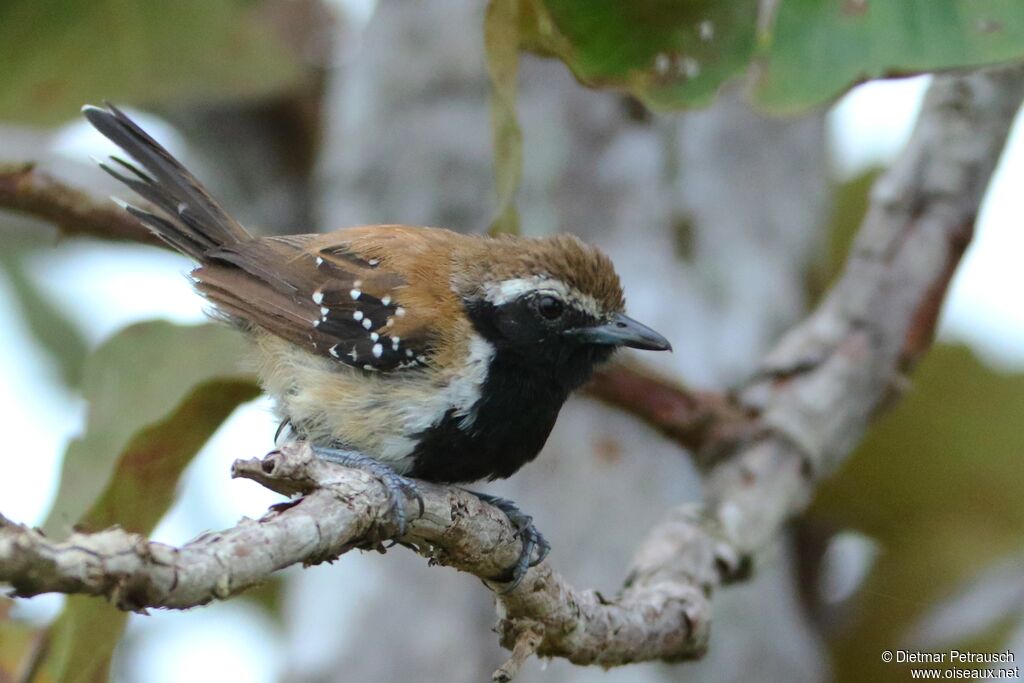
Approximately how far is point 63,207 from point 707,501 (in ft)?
9.09

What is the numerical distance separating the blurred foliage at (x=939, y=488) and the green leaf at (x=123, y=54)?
3899 millimetres

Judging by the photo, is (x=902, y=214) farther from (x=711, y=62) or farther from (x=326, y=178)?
(x=326, y=178)

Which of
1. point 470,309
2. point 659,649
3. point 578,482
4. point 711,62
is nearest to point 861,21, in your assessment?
point 711,62

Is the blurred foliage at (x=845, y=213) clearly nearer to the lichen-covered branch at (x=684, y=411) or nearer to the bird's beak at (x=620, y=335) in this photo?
the lichen-covered branch at (x=684, y=411)

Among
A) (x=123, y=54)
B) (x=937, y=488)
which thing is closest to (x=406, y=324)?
(x=123, y=54)

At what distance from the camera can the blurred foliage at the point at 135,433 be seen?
148 inches

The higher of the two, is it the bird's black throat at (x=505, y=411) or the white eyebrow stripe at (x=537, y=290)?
the white eyebrow stripe at (x=537, y=290)

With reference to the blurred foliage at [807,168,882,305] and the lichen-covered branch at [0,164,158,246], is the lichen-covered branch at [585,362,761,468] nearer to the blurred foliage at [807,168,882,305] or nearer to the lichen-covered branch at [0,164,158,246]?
the lichen-covered branch at [0,164,158,246]

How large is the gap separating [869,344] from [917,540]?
143cm

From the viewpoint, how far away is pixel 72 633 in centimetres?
369

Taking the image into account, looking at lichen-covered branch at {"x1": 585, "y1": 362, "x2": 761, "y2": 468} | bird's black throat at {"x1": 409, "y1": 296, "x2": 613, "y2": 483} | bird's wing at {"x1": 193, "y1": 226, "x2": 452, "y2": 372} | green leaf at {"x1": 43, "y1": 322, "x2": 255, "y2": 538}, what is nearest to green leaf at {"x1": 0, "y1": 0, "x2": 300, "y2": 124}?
green leaf at {"x1": 43, "y1": 322, "x2": 255, "y2": 538}

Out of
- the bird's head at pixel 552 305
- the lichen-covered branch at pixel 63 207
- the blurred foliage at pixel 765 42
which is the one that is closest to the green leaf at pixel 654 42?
the blurred foliage at pixel 765 42

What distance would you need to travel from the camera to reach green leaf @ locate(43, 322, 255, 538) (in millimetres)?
3932

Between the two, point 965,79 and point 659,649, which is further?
point 965,79
